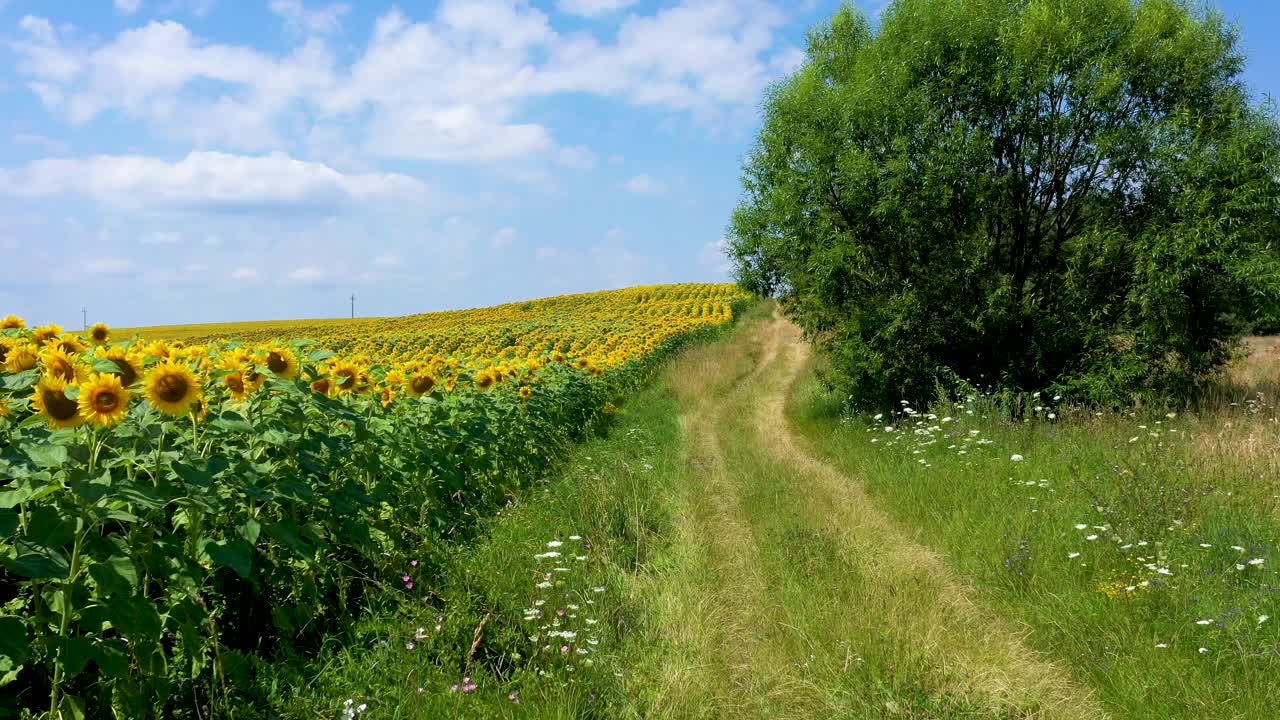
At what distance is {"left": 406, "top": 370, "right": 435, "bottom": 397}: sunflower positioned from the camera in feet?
23.8

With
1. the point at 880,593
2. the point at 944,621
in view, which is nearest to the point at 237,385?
the point at 880,593

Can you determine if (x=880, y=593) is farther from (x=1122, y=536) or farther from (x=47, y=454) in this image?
(x=47, y=454)

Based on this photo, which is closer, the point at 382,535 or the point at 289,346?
the point at 289,346

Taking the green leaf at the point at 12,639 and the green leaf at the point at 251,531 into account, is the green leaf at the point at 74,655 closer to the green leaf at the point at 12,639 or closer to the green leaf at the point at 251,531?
the green leaf at the point at 12,639

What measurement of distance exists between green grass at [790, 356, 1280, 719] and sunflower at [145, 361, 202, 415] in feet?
17.3

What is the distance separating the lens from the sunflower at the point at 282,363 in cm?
488

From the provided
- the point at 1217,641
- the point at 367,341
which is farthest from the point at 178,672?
the point at 367,341

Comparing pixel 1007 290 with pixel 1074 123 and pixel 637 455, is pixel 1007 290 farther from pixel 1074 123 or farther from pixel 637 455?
pixel 637 455

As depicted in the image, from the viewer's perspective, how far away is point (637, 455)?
37.6 feet

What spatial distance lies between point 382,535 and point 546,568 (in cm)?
127

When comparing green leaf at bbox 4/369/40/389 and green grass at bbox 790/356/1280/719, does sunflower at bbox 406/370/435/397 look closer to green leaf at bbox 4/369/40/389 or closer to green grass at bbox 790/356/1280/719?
green leaf at bbox 4/369/40/389

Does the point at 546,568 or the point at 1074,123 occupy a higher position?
the point at 1074,123

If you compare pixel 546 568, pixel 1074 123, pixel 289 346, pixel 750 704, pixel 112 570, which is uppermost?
pixel 1074 123

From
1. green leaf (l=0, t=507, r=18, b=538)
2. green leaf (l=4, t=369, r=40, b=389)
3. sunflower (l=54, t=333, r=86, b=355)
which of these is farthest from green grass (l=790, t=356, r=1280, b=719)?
sunflower (l=54, t=333, r=86, b=355)
